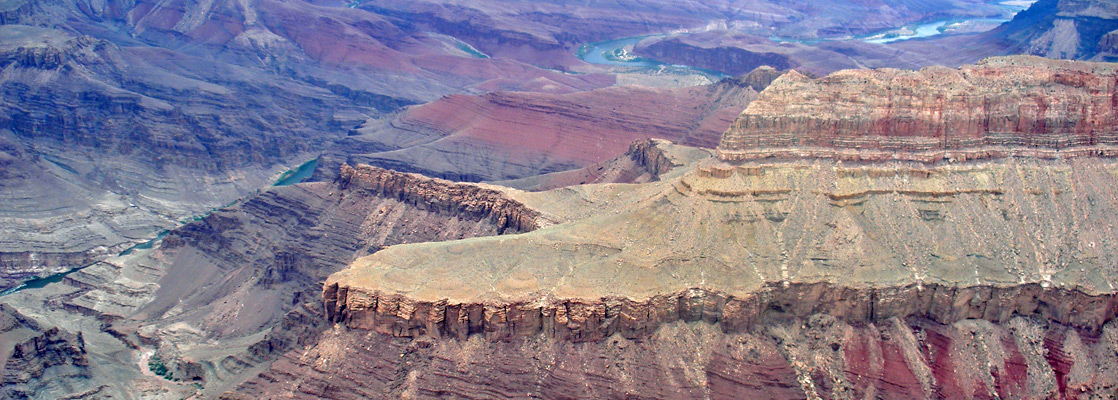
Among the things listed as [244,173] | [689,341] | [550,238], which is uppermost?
[550,238]

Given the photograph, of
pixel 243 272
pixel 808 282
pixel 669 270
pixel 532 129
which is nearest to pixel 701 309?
pixel 669 270

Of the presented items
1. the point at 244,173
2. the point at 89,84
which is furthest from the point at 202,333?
the point at 89,84

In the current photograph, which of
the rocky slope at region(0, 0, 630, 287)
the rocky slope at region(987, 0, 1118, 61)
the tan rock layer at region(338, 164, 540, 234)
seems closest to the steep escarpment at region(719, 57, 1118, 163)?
the tan rock layer at region(338, 164, 540, 234)

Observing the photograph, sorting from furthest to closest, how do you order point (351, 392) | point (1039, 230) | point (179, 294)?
point (179, 294) → point (1039, 230) → point (351, 392)

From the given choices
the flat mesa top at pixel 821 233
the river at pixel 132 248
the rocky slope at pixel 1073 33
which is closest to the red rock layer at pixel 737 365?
the flat mesa top at pixel 821 233

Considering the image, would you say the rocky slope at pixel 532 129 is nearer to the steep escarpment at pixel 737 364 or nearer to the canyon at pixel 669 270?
the canyon at pixel 669 270

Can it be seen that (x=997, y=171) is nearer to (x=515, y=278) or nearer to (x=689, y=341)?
(x=689, y=341)

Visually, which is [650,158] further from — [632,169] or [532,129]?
[532,129]

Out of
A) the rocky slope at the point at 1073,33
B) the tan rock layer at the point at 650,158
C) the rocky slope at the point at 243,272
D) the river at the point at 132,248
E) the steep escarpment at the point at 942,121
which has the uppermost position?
the steep escarpment at the point at 942,121
